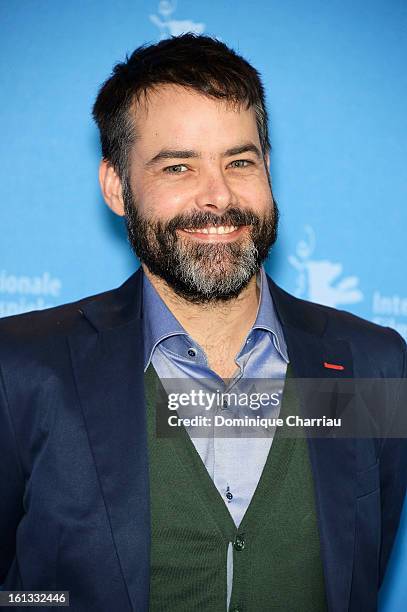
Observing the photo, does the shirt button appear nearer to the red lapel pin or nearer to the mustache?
the red lapel pin

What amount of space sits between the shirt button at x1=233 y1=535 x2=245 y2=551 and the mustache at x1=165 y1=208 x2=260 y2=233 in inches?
27.1

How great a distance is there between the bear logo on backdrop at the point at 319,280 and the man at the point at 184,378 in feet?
1.56

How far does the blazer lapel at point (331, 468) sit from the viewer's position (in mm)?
1588

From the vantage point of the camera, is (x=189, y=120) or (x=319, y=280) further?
(x=319, y=280)

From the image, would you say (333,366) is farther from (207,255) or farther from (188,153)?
(188,153)

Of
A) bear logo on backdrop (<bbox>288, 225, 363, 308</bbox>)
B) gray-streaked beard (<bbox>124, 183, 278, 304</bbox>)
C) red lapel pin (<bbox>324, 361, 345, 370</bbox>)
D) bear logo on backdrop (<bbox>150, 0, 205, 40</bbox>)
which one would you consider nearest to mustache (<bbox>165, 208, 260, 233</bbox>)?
gray-streaked beard (<bbox>124, 183, 278, 304</bbox>)

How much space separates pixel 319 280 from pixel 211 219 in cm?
82

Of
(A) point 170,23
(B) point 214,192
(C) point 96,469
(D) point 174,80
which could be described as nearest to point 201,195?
(B) point 214,192

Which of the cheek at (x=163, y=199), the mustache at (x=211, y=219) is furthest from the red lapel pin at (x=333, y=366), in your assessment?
the cheek at (x=163, y=199)

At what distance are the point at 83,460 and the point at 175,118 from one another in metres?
0.80

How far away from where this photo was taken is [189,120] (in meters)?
1.66

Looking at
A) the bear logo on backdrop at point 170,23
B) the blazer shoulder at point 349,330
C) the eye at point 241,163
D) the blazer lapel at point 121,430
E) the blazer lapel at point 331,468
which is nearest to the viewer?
the blazer lapel at point 121,430

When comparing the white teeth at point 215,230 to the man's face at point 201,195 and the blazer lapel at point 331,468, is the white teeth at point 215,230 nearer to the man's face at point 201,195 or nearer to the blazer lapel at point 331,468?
the man's face at point 201,195

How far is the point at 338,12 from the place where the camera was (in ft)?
Result: 7.64
